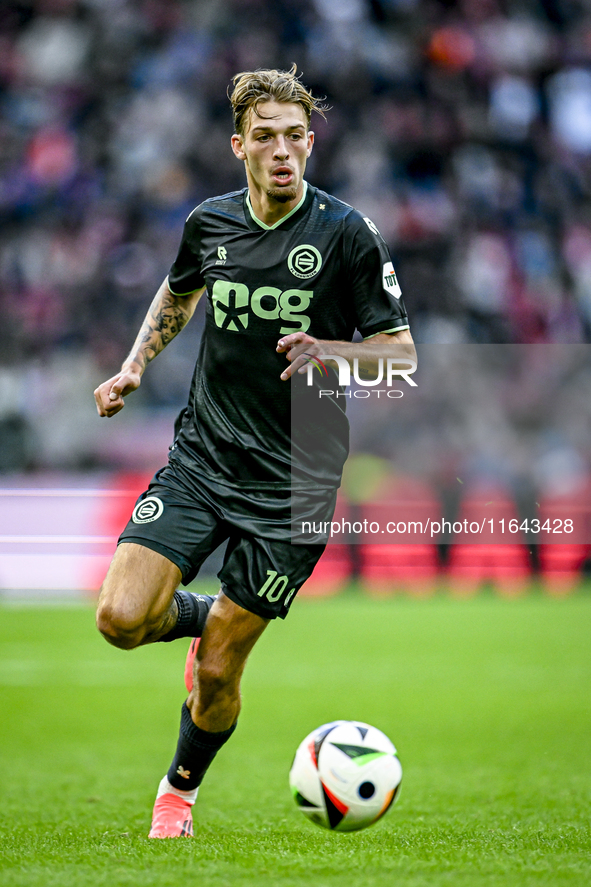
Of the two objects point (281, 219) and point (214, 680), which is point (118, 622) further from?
point (281, 219)

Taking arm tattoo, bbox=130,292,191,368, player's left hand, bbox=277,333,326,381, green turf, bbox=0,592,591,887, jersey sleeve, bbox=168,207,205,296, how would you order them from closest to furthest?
1. green turf, bbox=0,592,591,887
2. player's left hand, bbox=277,333,326,381
3. jersey sleeve, bbox=168,207,205,296
4. arm tattoo, bbox=130,292,191,368

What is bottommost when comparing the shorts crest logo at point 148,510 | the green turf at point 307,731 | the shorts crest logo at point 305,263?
the green turf at point 307,731

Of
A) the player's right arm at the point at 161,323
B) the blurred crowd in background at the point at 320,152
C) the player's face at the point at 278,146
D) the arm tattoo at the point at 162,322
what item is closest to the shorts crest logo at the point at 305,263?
the player's face at the point at 278,146

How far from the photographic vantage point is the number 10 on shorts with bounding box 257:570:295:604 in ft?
13.5

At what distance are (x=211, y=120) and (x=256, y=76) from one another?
12.6m

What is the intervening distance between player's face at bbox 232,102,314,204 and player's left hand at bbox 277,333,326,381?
68cm

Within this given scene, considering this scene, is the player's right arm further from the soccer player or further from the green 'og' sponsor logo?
the green 'og' sponsor logo

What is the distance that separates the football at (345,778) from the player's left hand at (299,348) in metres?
1.29

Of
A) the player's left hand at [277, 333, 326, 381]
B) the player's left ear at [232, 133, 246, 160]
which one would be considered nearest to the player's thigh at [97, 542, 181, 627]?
the player's left hand at [277, 333, 326, 381]

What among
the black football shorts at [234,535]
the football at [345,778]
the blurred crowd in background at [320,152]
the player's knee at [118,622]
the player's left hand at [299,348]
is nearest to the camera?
the football at [345,778]

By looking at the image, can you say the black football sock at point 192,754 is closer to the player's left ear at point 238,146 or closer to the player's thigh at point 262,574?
the player's thigh at point 262,574

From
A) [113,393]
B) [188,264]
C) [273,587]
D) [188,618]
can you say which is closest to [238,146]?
[188,264]

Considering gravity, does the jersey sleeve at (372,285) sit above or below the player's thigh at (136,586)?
above

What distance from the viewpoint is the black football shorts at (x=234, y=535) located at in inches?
161
